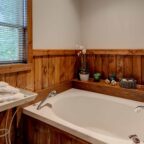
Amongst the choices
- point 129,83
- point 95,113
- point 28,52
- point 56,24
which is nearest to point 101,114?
point 95,113

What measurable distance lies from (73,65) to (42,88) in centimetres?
73

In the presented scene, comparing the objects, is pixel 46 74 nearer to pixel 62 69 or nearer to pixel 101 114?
pixel 62 69

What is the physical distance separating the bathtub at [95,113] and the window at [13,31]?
0.57 meters

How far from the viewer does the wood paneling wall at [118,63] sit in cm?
212

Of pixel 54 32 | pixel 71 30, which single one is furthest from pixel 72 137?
pixel 71 30

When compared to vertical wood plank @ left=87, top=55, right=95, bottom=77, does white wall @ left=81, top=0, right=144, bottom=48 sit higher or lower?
higher

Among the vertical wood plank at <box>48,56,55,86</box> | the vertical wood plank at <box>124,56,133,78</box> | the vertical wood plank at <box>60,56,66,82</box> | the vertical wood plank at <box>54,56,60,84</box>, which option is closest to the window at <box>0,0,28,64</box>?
the vertical wood plank at <box>48,56,55,86</box>

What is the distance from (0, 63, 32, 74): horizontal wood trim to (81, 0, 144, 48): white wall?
1.16 meters

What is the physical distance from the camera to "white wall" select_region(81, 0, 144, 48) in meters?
2.10

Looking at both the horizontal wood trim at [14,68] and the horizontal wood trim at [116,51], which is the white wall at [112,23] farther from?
the horizontal wood trim at [14,68]

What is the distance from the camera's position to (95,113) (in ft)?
7.06

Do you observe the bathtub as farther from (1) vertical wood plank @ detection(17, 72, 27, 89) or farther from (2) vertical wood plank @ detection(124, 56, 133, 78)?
(2) vertical wood plank @ detection(124, 56, 133, 78)

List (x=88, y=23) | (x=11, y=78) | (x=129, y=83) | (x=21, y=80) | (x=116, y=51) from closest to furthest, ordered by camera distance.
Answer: (x=11, y=78) < (x=21, y=80) < (x=129, y=83) < (x=116, y=51) < (x=88, y=23)

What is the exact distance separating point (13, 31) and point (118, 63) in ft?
4.69
